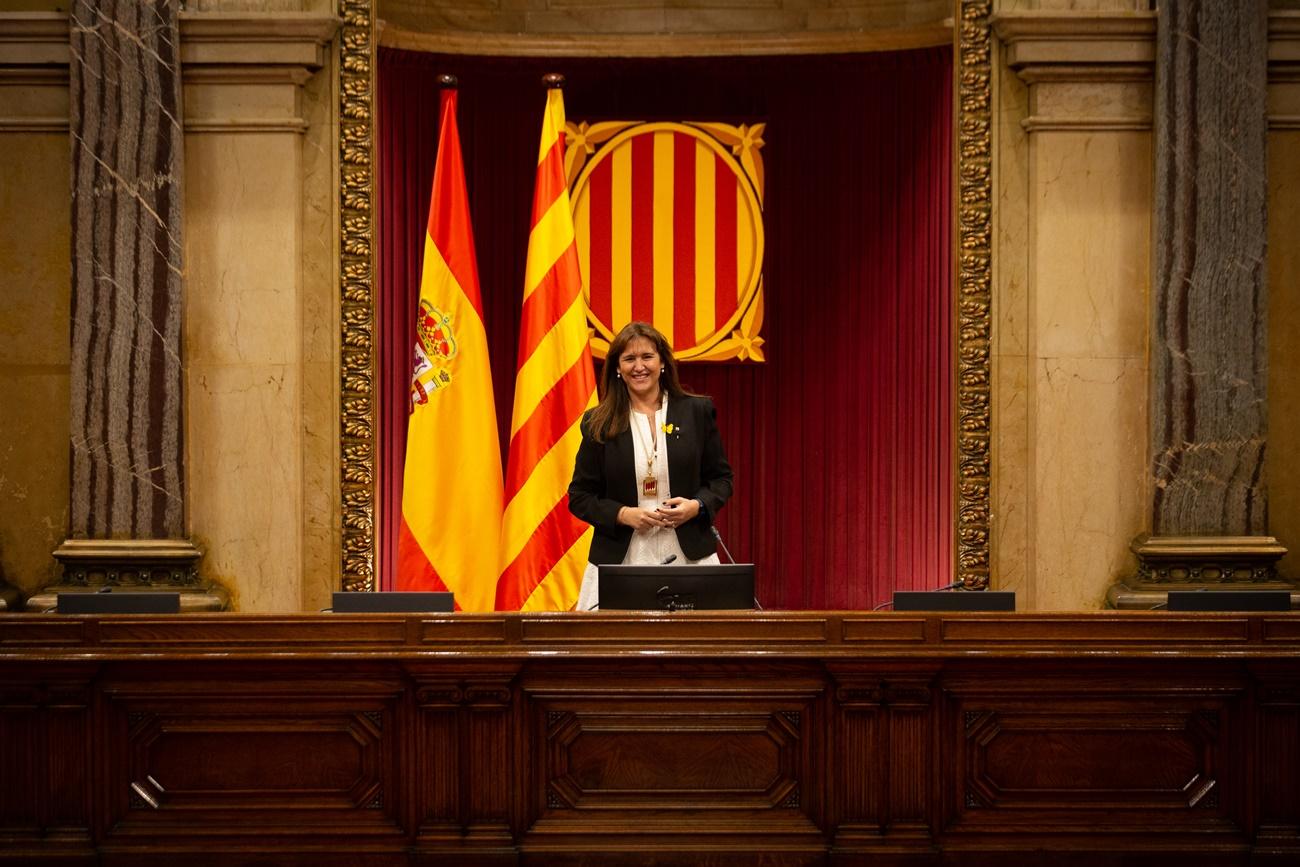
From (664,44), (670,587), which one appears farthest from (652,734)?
(664,44)

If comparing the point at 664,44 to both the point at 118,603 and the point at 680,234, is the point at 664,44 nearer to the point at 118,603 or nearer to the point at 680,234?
the point at 680,234

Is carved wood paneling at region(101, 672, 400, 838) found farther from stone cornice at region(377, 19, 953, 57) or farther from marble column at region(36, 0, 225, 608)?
stone cornice at region(377, 19, 953, 57)

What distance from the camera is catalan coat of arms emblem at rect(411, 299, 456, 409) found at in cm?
514

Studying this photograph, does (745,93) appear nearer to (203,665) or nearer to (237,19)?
(237,19)

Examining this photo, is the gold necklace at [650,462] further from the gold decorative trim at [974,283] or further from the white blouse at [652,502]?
the gold decorative trim at [974,283]

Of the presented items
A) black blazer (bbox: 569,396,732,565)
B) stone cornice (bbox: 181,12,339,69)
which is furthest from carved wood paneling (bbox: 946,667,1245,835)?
stone cornice (bbox: 181,12,339,69)

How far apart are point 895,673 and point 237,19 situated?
10.7 feet

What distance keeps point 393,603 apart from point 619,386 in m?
1.08

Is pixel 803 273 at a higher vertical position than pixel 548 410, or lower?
higher

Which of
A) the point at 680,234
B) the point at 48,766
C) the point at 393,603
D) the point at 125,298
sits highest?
the point at 680,234

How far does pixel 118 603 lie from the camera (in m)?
3.42

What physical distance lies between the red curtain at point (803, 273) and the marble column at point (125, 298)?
90 centimetres

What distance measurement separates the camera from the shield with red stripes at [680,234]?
574 cm

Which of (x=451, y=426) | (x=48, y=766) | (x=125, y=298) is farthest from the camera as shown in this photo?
(x=451, y=426)
